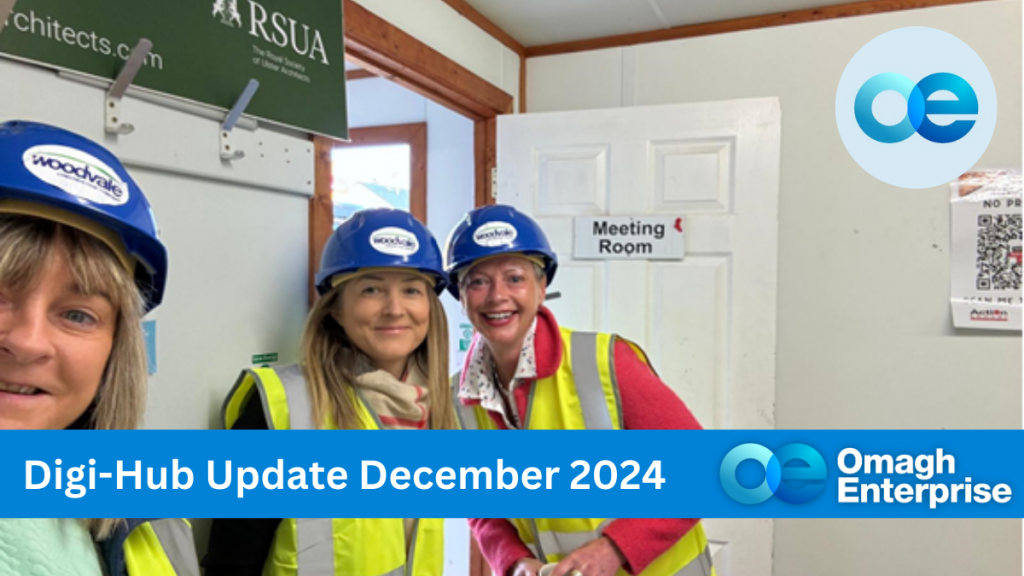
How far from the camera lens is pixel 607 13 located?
237cm

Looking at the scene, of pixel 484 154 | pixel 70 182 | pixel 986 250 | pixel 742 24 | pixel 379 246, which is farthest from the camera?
pixel 484 154

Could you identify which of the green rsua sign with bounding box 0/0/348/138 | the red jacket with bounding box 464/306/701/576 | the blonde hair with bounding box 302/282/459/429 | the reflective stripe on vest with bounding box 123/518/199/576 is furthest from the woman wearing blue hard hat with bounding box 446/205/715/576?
the reflective stripe on vest with bounding box 123/518/199/576

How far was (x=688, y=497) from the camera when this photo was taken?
4.07ft

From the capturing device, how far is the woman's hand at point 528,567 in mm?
1444

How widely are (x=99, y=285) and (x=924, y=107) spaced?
2.29 m

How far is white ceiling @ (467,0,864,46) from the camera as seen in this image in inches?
90.0

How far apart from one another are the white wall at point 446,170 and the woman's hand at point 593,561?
1.26 m

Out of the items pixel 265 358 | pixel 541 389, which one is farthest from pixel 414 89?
pixel 541 389

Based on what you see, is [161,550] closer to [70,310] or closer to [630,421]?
[70,310]

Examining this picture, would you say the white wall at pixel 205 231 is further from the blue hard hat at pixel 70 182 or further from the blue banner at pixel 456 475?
the blue hard hat at pixel 70 182

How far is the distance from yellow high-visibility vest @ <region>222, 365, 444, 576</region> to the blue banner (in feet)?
0.31

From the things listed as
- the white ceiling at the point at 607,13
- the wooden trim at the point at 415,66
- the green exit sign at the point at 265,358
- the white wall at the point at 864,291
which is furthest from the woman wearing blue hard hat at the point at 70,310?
the white wall at the point at 864,291

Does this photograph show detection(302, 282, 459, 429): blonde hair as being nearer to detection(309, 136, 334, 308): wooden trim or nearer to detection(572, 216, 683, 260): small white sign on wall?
detection(309, 136, 334, 308): wooden trim

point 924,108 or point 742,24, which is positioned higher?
point 742,24
